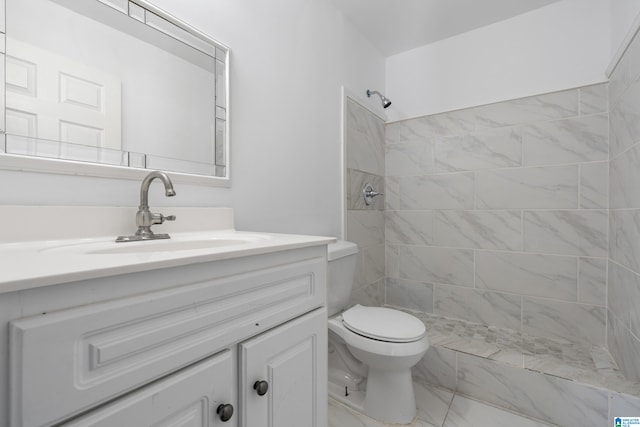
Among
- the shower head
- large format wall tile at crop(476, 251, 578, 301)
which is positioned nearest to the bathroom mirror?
the shower head

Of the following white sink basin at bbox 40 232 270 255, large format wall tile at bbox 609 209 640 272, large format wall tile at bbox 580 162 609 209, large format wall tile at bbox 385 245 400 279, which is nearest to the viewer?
white sink basin at bbox 40 232 270 255

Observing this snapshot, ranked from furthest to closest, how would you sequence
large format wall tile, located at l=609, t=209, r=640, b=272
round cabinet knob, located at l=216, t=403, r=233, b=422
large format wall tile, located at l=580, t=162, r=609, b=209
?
1. large format wall tile, located at l=580, t=162, r=609, b=209
2. large format wall tile, located at l=609, t=209, r=640, b=272
3. round cabinet knob, located at l=216, t=403, r=233, b=422

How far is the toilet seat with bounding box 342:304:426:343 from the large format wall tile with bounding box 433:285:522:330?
2.81ft

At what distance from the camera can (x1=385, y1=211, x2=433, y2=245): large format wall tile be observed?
2232 mm

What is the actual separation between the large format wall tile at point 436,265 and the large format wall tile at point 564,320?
38 centimetres

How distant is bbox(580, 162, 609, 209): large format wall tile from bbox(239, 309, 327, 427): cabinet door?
1.78m

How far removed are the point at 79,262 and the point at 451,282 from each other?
2.16m

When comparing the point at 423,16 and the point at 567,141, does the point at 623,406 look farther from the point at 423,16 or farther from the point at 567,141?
the point at 423,16

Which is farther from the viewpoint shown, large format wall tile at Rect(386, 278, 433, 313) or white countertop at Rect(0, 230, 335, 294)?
large format wall tile at Rect(386, 278, 433, 313)

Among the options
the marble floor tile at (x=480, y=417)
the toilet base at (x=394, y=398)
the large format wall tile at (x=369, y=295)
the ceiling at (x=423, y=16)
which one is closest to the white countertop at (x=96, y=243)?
the toilet base at (x=394, y=398)

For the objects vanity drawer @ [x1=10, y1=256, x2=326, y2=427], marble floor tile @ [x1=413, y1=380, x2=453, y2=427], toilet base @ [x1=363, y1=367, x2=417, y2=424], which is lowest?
marble floor tile @ [x1=413, y1=380, x2=453, y2=427]

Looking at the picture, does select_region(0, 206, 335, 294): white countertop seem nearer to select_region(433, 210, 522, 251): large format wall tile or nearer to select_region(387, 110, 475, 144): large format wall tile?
select_region(433, 210, 522, 251): large format wall tile

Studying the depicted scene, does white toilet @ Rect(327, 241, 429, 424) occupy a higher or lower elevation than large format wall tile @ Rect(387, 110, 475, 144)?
lower

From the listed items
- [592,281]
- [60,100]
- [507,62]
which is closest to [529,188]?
[592,281]
